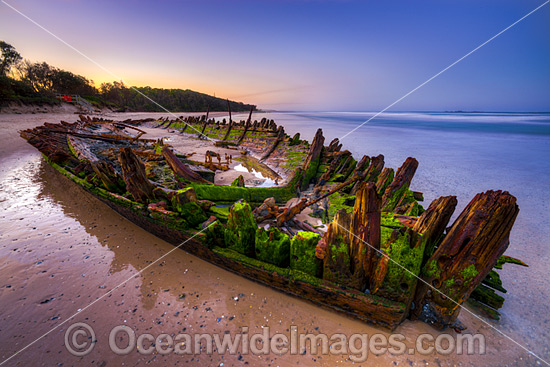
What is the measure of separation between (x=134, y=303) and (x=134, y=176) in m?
2.66

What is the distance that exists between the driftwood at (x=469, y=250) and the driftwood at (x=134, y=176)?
5.69 meters

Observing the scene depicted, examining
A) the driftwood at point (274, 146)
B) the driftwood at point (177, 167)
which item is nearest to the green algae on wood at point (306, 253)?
the driftwood at point (177, 167)

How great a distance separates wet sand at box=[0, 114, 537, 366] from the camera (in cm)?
290

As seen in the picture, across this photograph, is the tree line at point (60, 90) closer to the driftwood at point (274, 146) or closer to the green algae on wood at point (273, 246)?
the driftwood at point (274, 146)

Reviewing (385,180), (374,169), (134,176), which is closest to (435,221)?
(385,180)

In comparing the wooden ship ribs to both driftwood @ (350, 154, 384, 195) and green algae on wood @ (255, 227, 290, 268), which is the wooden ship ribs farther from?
driftwood @ (350, 154, 384, 195)

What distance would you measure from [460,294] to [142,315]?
4.89 meters

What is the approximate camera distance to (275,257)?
359 centimetres

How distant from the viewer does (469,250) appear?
2693 mm

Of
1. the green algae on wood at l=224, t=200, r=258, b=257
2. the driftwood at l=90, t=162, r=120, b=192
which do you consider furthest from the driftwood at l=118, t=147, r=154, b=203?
the green algae on wood at l=224, t=200, r=258, b=257

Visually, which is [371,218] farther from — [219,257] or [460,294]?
[219,257]

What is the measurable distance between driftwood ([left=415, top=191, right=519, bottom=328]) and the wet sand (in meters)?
0.82

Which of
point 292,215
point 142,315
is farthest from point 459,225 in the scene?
point 142,315

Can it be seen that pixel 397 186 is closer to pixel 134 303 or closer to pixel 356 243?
pixel 356 243
